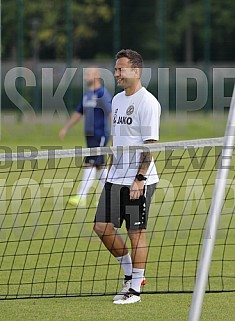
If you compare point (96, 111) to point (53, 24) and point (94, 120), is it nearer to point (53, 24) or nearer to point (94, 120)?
point (94, 120)

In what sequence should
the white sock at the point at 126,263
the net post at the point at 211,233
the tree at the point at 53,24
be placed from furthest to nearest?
the tree at the point at 53,24, the white sock at the point at 126,263, the net post at the point at 211,233

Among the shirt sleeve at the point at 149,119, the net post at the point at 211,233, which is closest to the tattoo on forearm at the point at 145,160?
the shirt sleeve at the point at 149,119

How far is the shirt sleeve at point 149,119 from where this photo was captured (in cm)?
795

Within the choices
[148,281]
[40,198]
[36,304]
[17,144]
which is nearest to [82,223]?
[40,198]

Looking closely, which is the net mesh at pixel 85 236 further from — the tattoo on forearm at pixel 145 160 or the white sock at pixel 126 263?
the white sock at pixel 126 263

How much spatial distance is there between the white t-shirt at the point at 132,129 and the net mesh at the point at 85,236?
0.12 m

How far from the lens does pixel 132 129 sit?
8.14m

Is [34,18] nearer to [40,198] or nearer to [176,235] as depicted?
[40,198]

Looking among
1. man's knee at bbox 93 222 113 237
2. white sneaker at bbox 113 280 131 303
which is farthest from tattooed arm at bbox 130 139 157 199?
white sneaker at bbox 113 280 131 303

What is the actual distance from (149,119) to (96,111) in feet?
23.6

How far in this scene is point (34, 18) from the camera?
3725cm

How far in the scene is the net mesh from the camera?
28.6ft

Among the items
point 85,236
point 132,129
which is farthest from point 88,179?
point 132,129

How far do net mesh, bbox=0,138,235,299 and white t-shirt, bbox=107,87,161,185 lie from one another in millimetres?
118
